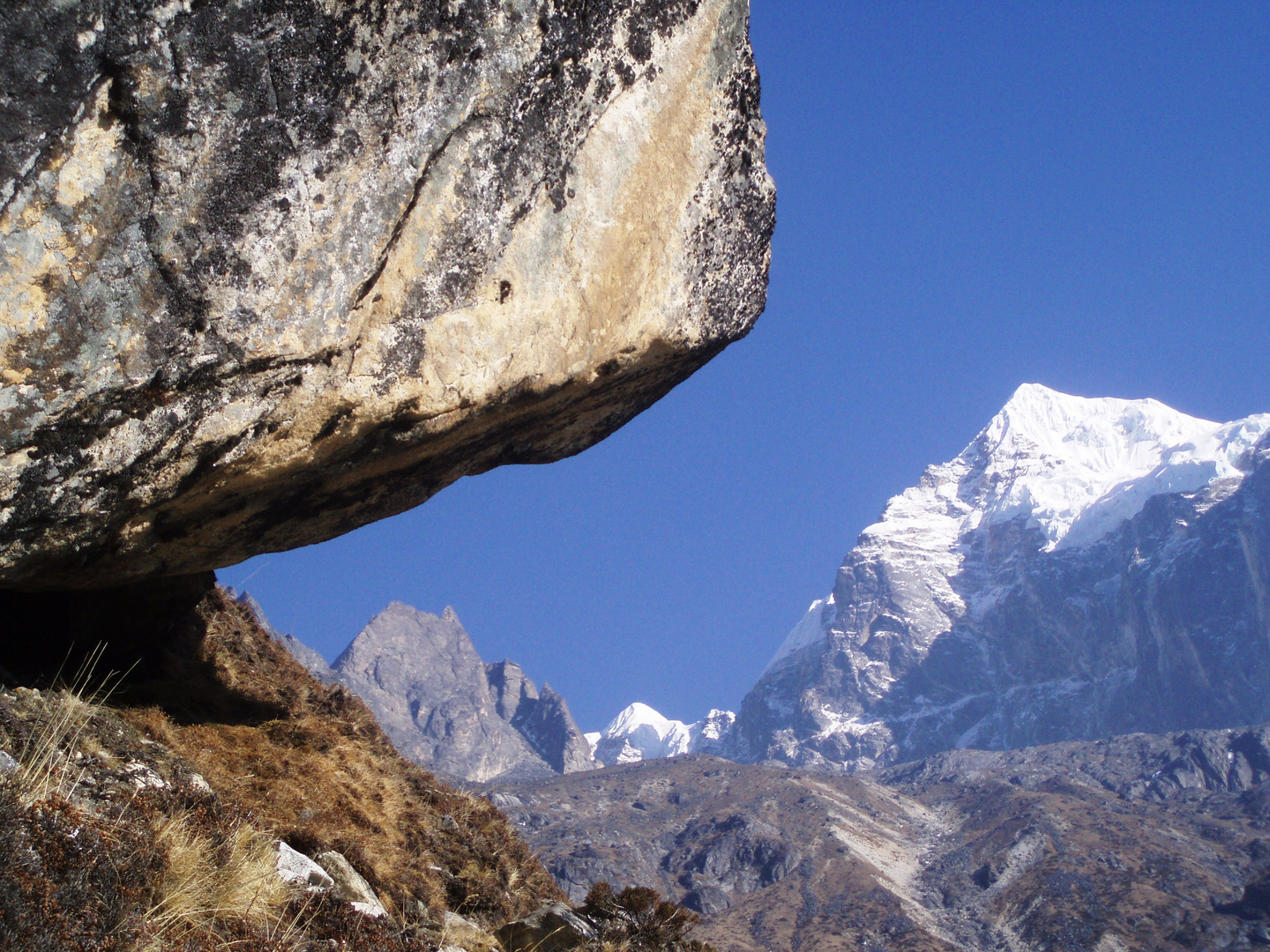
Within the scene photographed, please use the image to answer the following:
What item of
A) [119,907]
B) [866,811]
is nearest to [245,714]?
[119,907]

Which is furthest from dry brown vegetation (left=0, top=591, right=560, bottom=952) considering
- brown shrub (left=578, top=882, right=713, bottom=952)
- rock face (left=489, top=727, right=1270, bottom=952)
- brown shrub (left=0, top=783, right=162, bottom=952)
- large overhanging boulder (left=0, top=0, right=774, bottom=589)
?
rock face (left=489, top=727, right=1270, bottom=952)

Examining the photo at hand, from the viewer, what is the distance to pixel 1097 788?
614ft

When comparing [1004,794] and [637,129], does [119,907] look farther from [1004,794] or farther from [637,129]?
[1004,794]

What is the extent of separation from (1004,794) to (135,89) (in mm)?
200996

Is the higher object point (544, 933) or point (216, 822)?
point (216, 822)

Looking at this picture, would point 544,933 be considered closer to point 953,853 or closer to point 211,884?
point 211,884

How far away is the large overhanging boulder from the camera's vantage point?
5527mm

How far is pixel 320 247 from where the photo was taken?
6.36m

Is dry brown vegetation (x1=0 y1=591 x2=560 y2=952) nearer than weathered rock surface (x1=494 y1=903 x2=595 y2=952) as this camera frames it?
Yes

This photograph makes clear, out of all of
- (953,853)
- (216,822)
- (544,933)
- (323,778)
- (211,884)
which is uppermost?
(216,822)

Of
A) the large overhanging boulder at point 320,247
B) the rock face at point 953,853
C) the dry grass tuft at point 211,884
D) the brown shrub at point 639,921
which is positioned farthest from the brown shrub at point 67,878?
the rock face at point 953,853

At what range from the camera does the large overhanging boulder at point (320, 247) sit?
5527 millimetres

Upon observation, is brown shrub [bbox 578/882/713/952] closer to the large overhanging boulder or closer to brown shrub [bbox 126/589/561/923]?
brown shrub [bbox 126/589/561/923]

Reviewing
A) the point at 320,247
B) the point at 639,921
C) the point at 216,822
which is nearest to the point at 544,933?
the point at 639,921
